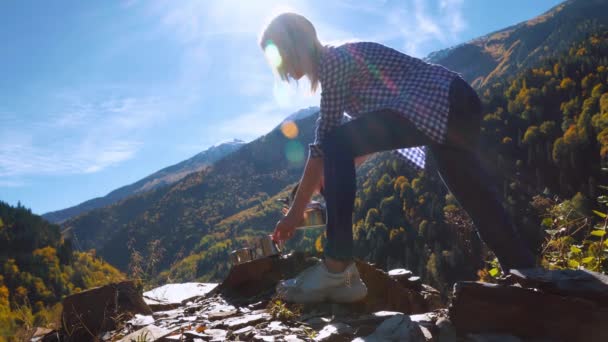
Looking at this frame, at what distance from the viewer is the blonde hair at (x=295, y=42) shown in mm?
3404

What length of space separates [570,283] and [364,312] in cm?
174

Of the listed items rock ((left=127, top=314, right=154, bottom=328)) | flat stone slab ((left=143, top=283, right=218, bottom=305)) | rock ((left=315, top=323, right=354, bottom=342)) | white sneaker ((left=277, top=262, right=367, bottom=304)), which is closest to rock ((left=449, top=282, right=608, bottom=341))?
rock ((left=315, top=323, right=354, bottom=342))

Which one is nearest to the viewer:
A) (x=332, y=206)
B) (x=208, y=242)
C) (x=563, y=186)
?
(x=332, y=206)

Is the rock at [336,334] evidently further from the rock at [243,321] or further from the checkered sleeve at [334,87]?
the checkered sleeve at [334,87]

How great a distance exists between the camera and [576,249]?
10.9 ft

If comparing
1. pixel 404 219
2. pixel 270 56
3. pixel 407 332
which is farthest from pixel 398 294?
pixel 404 219

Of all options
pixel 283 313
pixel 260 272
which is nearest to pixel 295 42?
pixel 283 313

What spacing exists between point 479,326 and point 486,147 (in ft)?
386

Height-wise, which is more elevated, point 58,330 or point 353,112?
point 353,112

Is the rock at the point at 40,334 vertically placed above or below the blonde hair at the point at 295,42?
below

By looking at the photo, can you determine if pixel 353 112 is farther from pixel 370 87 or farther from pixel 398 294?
pixel 398 294

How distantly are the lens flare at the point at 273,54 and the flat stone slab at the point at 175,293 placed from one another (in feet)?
10.9

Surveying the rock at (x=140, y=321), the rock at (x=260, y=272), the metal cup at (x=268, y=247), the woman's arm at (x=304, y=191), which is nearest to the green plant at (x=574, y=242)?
the woman's arm at (x=304, y=191)

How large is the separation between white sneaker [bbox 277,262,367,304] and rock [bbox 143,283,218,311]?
234 centimetres
